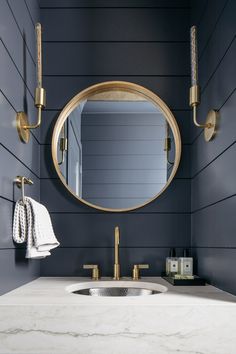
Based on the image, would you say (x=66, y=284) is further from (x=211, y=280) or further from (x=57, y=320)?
(x=211, y=280)

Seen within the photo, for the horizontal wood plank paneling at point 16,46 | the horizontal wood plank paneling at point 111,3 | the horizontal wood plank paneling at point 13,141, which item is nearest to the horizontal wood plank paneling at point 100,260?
the horizontal wood plank paneling at point 13,141

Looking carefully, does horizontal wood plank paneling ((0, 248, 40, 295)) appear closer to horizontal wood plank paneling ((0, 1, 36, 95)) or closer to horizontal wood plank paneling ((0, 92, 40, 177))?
horizontal wood plank paneling ((0, 92, 40, 177))

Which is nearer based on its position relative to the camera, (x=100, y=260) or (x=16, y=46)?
(x=16, y=46)

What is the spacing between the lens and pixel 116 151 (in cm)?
180

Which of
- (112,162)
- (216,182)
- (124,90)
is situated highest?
(124,90)

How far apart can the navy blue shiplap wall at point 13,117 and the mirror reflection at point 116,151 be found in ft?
0.62

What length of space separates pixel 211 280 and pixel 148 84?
931 mm

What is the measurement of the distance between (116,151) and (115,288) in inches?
24.1

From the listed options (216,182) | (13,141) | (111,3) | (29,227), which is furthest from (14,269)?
(111,3)

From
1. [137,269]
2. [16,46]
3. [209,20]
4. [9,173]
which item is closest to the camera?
[9,173]

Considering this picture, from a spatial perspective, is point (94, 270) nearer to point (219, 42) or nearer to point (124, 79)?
point (124, 79)

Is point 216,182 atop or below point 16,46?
below

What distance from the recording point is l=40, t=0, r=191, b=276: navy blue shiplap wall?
70.2 inches

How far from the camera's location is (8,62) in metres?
1.35
